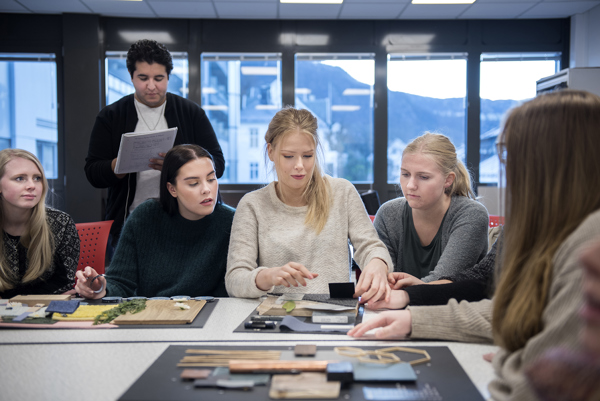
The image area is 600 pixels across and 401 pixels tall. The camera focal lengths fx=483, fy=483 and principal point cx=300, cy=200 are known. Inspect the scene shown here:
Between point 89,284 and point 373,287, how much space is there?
89cm

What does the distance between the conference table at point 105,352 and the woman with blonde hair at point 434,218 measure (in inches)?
23.3

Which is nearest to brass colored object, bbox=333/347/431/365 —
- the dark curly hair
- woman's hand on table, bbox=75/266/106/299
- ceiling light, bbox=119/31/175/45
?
woman's hand on table, bbox=75/266/106/299

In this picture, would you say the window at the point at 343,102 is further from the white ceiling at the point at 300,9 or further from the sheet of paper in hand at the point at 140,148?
the sheet of paper in hand at the point at 140,148

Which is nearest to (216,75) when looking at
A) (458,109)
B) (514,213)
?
(458,109)

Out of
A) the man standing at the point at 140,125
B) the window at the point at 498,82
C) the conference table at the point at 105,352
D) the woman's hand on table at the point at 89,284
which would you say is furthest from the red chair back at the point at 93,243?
the window at the point at 498,82

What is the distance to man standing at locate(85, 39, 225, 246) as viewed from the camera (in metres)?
2.38

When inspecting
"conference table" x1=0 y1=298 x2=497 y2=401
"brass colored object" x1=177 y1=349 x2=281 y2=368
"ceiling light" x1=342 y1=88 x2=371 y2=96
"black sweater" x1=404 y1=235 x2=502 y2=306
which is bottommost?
"conference table" x1=0 y1=298 x2=497 y2=401

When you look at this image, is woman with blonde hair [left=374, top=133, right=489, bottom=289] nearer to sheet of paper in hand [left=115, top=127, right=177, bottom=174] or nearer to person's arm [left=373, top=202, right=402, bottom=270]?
A: person's arm [left=373, top=202, right=402, bottom=270]

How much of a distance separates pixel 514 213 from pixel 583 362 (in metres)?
Result: 0.36

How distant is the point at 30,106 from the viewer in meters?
5.50

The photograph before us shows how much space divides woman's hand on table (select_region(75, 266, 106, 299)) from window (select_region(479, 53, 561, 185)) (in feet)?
16.4

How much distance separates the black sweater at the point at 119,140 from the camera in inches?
95.1

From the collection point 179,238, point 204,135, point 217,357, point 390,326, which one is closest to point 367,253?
point 390,326

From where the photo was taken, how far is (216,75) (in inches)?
221
